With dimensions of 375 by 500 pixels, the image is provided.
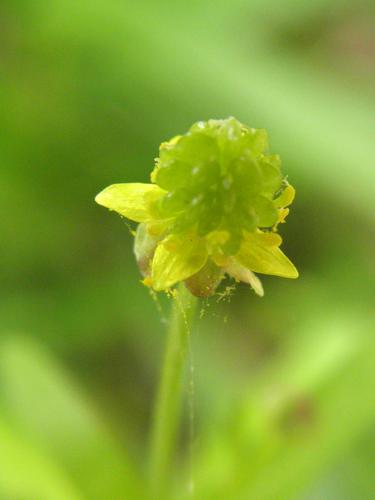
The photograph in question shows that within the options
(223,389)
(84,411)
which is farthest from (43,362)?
(223,389)

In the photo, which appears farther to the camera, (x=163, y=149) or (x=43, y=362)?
(x=43, y=362)

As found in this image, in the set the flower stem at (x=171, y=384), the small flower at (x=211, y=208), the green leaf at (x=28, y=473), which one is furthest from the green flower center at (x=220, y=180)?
the green leaf at (x=28, y=473)

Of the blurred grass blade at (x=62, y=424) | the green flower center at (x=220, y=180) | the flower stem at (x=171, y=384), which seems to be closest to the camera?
the green flower center at (x=220, y=180)

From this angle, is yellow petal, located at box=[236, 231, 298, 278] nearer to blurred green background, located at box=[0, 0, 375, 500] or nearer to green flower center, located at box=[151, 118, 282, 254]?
green flower center, located at box=[151, 118, 282, 254]

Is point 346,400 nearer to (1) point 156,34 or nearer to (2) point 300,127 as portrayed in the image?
(2) point 300,127

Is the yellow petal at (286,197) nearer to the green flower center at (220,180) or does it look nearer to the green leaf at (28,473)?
the green flower center at (220,180)
